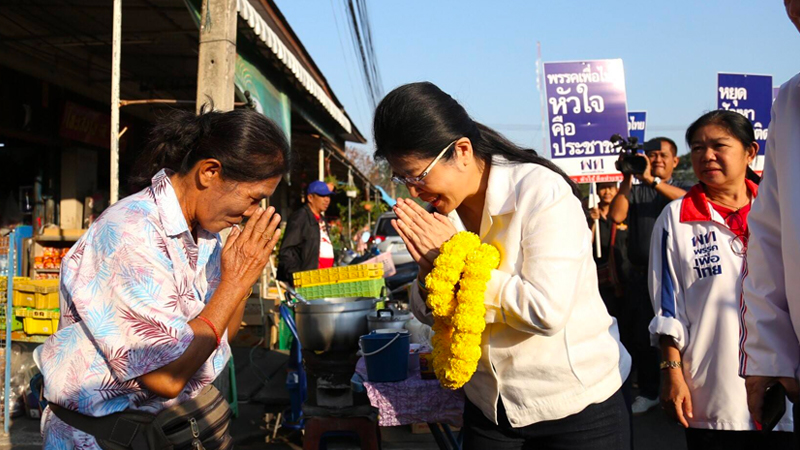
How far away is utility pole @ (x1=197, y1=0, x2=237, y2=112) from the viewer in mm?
4340

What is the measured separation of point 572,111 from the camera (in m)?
6.30

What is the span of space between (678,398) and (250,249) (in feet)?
5.64

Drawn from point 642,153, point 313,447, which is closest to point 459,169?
point 313,447

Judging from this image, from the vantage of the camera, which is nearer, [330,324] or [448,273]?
[448,273]

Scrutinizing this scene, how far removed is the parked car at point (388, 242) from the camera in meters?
12.9

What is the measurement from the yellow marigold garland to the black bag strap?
2.98ft

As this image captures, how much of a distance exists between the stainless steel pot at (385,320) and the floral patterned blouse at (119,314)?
1.56 m

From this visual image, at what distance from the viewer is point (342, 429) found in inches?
137

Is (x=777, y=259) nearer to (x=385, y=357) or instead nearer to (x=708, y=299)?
(x=708, y=299)

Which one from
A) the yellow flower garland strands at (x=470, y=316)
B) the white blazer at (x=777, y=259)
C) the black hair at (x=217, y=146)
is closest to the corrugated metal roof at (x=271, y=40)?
the black hair at (x=217, y=146)

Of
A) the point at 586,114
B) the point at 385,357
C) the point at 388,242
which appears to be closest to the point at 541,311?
the point at 385,357

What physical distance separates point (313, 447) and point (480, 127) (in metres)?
2.19

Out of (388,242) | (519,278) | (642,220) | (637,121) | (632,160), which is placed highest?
(637,121)

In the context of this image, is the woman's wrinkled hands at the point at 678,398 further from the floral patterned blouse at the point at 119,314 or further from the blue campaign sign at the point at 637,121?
the blue campaign sign at the point at 637,121
